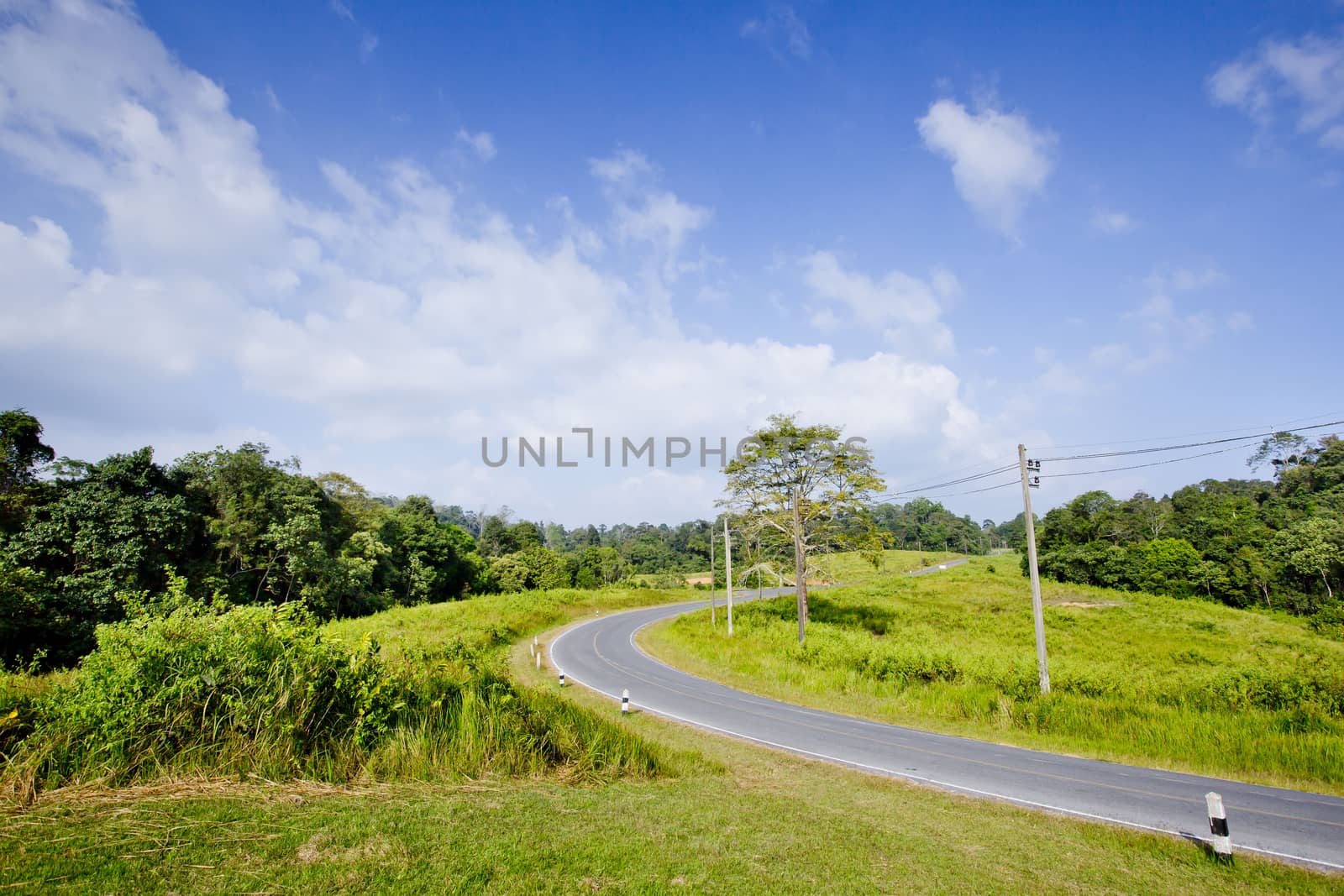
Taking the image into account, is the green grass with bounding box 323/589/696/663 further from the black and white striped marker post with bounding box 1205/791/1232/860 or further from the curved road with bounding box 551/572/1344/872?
the black and white striped marker post with bounding box 1205/791/1232/860

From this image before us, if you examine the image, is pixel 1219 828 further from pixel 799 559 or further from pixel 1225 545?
pixel 1225 545

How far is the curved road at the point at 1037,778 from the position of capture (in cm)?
905

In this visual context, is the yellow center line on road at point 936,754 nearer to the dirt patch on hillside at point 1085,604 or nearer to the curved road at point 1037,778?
the curved road at point 1037,778

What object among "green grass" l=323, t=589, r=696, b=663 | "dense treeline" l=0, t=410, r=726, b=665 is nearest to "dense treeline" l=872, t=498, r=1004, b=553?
"green grass" l=323, t=589, r=696, b=663

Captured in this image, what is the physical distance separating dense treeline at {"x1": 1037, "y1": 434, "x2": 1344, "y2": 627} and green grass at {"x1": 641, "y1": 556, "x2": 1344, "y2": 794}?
546 inches

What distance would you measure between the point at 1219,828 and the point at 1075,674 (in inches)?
494

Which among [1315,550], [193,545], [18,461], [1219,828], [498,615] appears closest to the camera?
[1219,828]

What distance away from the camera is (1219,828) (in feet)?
25.5

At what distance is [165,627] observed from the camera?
753 cm

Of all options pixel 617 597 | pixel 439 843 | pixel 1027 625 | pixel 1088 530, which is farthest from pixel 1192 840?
pixel 1088 530

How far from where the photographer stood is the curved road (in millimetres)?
9055

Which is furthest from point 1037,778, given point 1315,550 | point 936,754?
point 1315,550

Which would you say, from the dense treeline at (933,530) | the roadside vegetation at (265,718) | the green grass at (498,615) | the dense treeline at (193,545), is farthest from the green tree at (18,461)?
the dense treeline at (933,530)

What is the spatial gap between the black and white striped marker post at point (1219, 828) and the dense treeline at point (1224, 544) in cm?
5077
